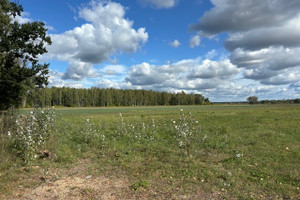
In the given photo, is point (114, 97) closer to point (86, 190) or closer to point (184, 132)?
point (184, 132)

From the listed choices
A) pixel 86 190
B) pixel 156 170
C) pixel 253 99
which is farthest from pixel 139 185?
pixel 253 99

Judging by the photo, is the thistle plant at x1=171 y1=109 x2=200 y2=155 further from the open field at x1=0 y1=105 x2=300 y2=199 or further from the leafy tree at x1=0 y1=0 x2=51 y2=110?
the leafy tree at x1=0 y1=0 x2=51 y2=110

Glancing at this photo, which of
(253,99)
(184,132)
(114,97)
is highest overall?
(114,97)

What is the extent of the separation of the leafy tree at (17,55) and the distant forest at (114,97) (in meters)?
81.7

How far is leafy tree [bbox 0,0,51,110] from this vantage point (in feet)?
45.6

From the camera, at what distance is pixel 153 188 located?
508 centimetres

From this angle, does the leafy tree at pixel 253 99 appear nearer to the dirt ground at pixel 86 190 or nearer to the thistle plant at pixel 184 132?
the thistle plant at pixel 184 132

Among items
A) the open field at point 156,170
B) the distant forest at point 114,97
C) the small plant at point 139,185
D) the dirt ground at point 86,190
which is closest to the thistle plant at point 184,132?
the open field at point 156,170

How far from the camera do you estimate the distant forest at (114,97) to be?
108 metres

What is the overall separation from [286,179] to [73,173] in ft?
20.9

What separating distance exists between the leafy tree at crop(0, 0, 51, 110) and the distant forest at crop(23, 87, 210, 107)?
81.7 meters

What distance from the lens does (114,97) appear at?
120 m

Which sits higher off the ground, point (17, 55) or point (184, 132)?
point (17, 55)

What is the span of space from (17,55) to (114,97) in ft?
345
